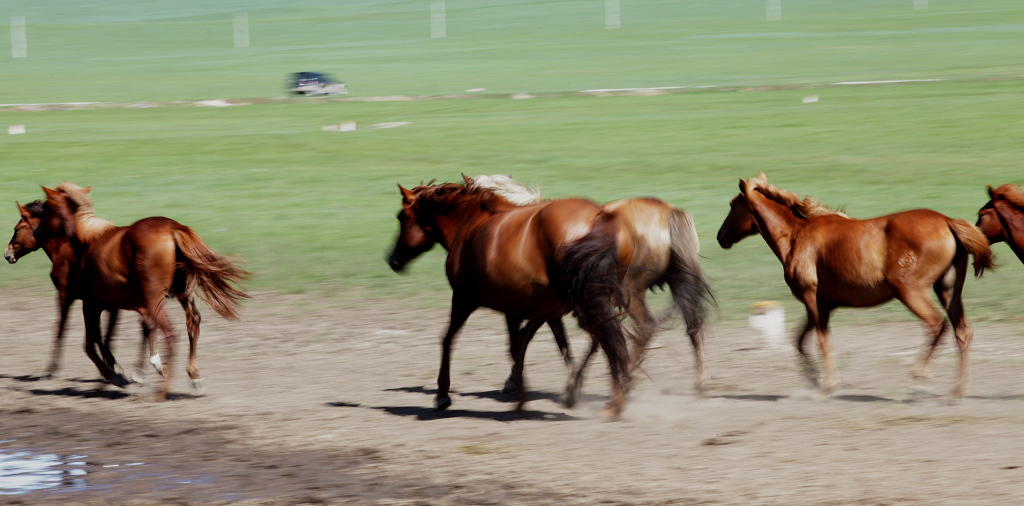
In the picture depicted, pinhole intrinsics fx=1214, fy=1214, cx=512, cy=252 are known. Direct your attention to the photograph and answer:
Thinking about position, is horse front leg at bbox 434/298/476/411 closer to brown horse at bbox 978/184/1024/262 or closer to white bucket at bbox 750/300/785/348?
white bucket at bbox 750/300/785/348

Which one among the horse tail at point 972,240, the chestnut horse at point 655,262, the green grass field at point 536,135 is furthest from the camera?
the green grass field at point 536,135

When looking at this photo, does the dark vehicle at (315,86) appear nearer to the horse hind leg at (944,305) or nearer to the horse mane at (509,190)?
the horse mane at (509,190)

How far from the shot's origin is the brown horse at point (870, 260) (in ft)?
25.8

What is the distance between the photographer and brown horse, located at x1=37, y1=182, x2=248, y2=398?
866 cm

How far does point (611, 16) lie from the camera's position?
86.5 meters

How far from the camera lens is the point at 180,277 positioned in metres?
8.91

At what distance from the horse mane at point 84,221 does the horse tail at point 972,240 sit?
6029 mm

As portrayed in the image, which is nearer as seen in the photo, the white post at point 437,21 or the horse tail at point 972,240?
the horse tail at point 972,240

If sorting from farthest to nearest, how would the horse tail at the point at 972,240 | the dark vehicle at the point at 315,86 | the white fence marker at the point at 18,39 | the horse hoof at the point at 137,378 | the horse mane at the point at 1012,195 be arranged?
the white fence marker at the point at 18,39
the dark vehicle at the point at 315,86
the horse hoof at the point at 137,378
the horse mane at the point at 1012,195
the horse tail at the point at 972,240

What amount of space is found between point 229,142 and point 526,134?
23.3 feet

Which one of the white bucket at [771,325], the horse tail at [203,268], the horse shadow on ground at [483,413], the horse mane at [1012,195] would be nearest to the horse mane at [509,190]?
the horse shadow on ground at [483,413]

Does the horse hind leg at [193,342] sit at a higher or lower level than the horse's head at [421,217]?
lower

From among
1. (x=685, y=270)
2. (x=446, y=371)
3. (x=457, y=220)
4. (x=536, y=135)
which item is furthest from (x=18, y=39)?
(x=685, y=270)

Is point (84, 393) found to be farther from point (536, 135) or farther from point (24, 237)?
point (536, 135)
